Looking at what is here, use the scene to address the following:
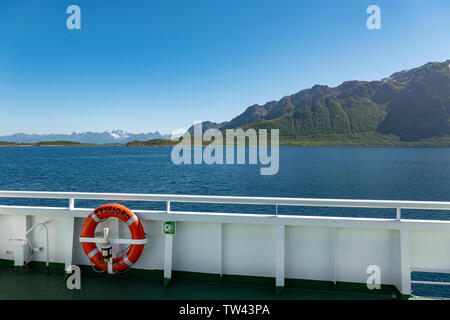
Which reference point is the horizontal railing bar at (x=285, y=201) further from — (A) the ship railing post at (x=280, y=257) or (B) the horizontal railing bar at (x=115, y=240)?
(B) the horizontal railing bar at (x=115, y=240)

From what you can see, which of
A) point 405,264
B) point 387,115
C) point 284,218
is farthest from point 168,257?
point 387,115

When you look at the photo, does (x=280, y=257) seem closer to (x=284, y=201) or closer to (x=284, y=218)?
(x=284, y=218)

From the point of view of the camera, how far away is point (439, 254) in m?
2.82

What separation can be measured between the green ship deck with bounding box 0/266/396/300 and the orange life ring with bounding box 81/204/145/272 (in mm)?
230

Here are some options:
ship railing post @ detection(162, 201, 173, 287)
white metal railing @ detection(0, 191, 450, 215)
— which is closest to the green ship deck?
ship railing post @ detection(162, 201, 173, 287)

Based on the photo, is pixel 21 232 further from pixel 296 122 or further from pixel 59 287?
pixel 296 122

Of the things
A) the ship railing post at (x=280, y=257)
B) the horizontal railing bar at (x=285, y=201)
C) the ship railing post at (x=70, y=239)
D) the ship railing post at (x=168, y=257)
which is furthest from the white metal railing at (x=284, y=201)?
the ship railing post at (x=168, y=257)

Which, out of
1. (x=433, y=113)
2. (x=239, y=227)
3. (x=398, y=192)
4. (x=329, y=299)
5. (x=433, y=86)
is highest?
(x=433, y=86)

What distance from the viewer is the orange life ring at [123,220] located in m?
3.11

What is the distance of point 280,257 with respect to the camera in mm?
2971

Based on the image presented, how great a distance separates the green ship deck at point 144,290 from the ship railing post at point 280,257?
133mm

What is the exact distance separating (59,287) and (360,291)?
3.28 metres

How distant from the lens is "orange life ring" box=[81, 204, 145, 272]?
10.2 feet
